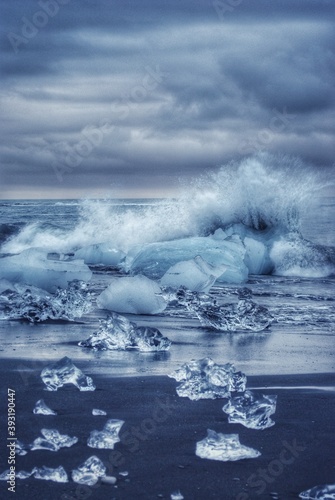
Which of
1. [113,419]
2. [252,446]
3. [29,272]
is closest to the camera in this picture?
[252,446]

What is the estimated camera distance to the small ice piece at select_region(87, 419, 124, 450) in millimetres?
2447

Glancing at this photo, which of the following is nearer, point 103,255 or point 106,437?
point 106,437

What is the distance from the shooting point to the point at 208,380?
3256 millimetres

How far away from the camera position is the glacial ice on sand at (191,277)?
727cm

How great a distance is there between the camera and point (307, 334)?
507 cm

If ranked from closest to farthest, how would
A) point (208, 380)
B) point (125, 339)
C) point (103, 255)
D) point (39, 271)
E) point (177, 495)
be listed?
point (177, 495)
point (208, 380)
point (125, 339)
point (39, 271)
point (103, 255)

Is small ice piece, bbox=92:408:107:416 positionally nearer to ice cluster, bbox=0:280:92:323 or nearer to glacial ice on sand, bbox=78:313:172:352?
glacial ice on sand, bbox=78:313:172:352

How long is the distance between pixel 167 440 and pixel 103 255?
9257mm

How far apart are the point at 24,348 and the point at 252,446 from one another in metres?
2.11

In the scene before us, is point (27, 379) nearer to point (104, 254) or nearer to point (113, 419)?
point (113, 419)

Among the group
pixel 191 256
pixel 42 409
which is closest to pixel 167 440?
pixel 42 409

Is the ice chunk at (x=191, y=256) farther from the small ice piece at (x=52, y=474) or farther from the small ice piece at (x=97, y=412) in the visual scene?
the small ice piece at (x=52, y=474)

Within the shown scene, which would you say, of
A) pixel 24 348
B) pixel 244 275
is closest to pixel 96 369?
pixel 24 348

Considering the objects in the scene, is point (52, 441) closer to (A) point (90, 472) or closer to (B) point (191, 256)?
(A) point (90, 472)
